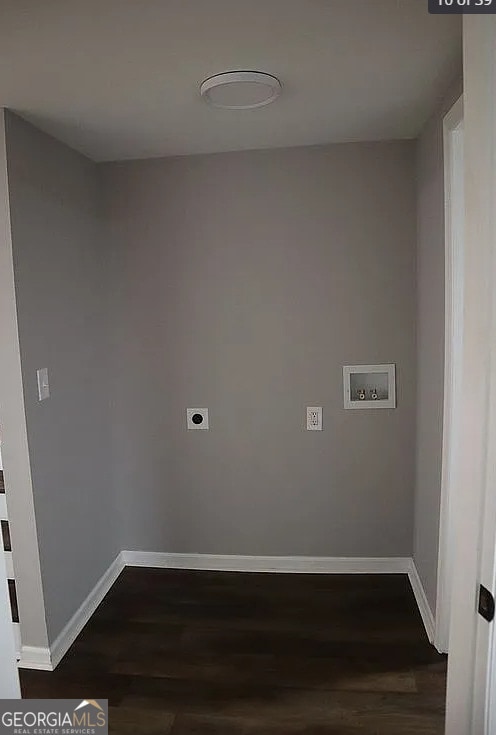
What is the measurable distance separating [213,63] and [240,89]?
0.65ft

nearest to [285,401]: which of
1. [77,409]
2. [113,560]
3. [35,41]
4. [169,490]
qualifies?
[169,490]

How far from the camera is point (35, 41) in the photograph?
1.62 metres

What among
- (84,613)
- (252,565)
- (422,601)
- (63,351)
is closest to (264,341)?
(63,351)

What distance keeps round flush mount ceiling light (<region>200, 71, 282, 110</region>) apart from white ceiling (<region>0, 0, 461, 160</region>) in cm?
4

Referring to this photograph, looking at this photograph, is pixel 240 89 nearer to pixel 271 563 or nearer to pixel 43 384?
pixel 43 384

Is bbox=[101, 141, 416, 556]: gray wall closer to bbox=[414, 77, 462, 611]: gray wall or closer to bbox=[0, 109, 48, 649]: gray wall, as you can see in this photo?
bbox=[414, 77, 462, 611]: gray wall

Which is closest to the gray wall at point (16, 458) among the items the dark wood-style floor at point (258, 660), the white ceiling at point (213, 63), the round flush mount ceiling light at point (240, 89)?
the dark wood-style floor at point (258, 660)

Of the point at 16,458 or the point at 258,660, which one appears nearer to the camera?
the point at 16,458

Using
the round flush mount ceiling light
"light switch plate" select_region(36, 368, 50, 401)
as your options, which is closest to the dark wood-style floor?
"light switch plate" select_region(36, 368, 50, 401)

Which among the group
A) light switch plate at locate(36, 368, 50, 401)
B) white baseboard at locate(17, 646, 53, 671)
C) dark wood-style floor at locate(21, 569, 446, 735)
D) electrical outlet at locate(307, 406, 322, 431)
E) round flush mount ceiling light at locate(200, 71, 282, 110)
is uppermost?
round flush mount ceiling light at locate(200, 71, 282, 110)

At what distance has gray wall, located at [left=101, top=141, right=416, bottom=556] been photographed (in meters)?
2.90

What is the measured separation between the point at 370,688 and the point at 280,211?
217 centimetres

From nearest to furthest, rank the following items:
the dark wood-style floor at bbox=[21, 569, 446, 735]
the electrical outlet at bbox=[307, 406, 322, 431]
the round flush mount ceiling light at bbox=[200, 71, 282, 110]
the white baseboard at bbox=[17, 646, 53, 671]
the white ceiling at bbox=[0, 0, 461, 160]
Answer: the white ceiling at bbox=[0, 0, 461, 160] → the round flush mount ceiling light at bbox=[200, 71, 282, 110] → the dark wood-style floor at bbox=[21, 569, 446, 735] → the white baseboard at bbox=[17, 646, 53, 671] → the electrical outlet at bbox=[307, 406, 322, 431]

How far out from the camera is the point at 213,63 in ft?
5.89
